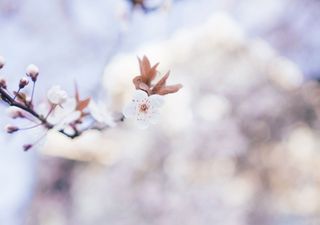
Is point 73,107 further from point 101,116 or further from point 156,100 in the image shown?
point 156,100

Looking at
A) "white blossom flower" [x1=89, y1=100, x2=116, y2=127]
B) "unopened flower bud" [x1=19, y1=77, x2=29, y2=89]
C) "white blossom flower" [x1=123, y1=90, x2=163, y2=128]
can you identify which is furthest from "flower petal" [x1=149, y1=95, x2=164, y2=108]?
"unopened flower bud" [x1=19, y1=77, x2=29, y2=89]

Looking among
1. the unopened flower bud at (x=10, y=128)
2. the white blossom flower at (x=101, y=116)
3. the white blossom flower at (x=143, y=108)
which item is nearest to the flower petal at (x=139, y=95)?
the white blossom flower at (x=143, y=108)

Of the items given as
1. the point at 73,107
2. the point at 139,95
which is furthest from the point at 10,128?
the point at 139,95

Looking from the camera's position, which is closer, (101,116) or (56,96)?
(56,96)

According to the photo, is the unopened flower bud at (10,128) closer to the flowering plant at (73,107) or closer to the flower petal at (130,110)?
the flowering plant at (73,107)

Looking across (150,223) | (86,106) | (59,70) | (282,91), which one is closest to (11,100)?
(86,106)

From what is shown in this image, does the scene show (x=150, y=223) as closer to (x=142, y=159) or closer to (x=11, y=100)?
(x=142, y=159)

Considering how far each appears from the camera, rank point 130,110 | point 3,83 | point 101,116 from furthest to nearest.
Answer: point 101,116
point 130,110
point 3,83

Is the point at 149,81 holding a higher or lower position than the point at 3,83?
higher
